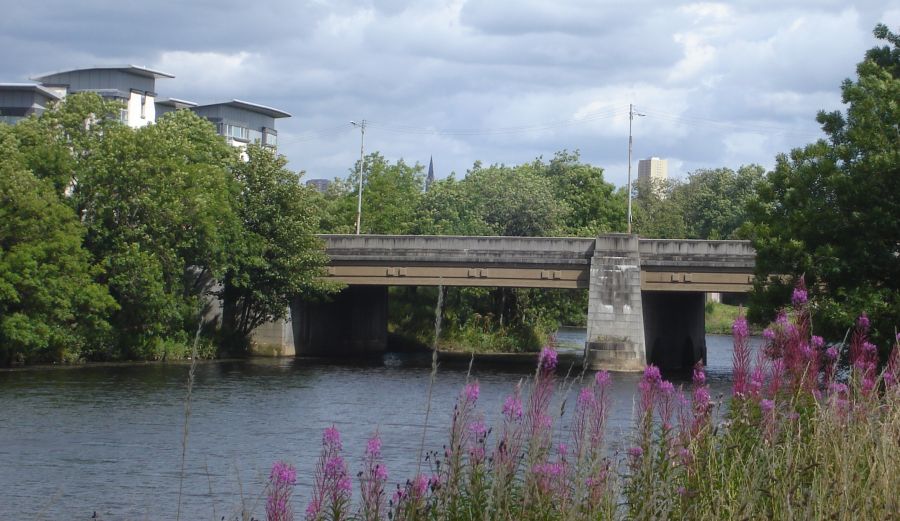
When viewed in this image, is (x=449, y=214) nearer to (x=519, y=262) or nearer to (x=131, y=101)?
(x=519, y=262)

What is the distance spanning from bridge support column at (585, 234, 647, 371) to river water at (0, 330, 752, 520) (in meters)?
3.26

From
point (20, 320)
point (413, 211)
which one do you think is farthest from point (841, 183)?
point (413, 211)

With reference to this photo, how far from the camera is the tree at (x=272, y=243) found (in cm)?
5322

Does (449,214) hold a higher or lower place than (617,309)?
higher

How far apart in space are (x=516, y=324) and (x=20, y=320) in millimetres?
32166

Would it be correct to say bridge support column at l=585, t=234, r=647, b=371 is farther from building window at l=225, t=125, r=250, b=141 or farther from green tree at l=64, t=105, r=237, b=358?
building window at l=225, t=125, r=250, b=141

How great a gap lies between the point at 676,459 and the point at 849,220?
20.9 m

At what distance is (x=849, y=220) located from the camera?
26.6 meters

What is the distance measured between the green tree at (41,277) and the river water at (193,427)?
1.50 m

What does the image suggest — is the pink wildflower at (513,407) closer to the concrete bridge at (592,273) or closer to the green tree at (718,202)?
the concrete bridge at (592,273)

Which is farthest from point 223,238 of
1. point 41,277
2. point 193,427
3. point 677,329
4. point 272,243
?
point 677,329

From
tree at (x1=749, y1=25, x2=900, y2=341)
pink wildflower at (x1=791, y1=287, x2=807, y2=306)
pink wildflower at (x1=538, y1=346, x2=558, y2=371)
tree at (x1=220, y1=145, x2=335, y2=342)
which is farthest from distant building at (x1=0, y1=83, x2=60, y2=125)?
pink wildflower at (x1=538, y1=346, x2=558, y2=371)

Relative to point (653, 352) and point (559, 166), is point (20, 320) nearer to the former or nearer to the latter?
point (653, 352)

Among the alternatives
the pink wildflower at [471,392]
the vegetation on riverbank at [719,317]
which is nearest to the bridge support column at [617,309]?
the vegetation on riverbank at [719,317]
